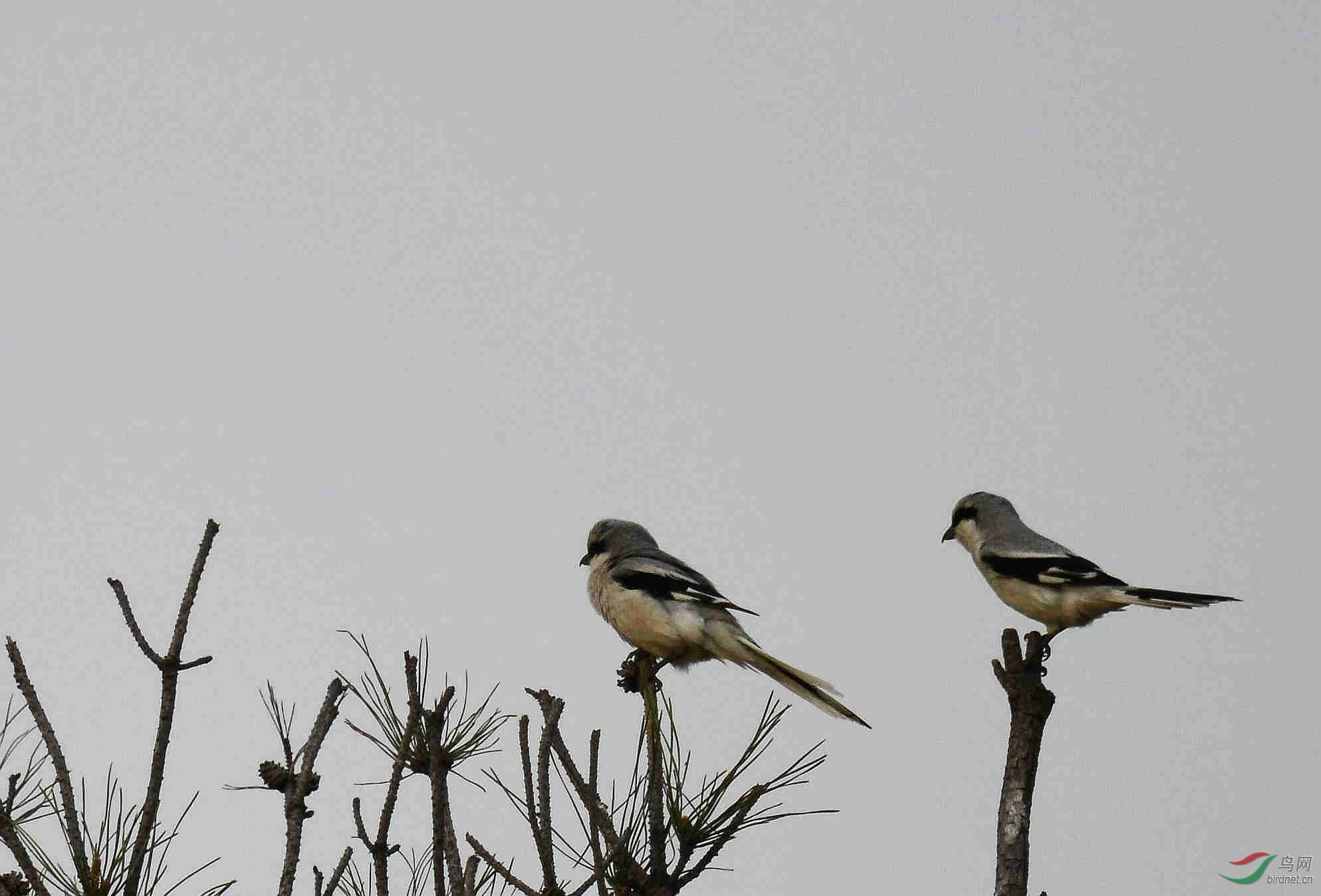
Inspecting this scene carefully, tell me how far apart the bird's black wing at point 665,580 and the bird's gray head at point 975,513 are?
260cm

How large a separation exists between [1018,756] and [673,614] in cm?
326

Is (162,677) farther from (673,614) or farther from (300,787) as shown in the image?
(673,614)

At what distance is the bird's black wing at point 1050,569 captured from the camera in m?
7.87

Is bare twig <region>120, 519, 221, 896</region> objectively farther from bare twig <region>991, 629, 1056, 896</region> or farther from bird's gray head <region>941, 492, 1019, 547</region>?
bird's gray head <region>941, 492, 1019, 547</region>

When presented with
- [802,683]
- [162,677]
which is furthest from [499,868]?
[802,683]

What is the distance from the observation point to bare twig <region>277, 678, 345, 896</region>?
2746 mm

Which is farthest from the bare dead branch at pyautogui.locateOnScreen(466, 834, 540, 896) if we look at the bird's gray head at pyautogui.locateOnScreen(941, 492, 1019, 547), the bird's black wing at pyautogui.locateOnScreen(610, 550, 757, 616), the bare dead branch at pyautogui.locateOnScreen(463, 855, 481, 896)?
the bird's gray head at pyautogui.locateOnScreen(941, 492, 1019, 547)

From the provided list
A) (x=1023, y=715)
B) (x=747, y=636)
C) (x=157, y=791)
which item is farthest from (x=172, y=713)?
(x=747, y=636)

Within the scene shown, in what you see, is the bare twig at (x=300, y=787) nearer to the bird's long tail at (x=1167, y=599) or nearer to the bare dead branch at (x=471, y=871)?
the bare dead branch at (x=471, y=871)

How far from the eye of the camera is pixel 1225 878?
7.05 meters

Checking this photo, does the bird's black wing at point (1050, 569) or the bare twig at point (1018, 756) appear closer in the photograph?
the bare twig at point (1018, 756)

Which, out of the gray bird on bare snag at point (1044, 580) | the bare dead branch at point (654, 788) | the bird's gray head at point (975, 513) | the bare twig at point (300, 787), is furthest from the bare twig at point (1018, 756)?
the bird's gray head at point (975, 513)

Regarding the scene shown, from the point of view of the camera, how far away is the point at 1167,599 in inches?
293

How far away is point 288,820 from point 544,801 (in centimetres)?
69
